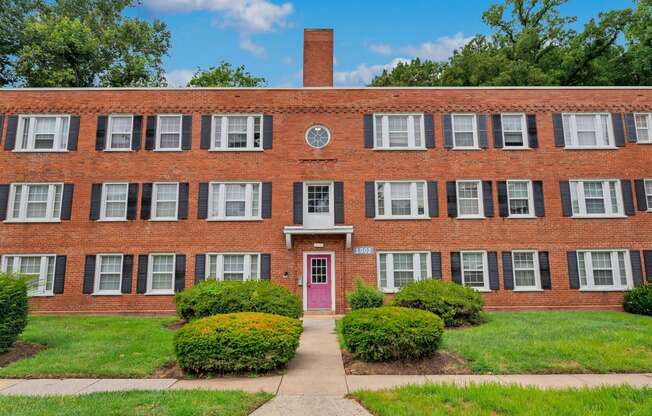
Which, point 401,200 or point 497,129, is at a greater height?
point 497,129

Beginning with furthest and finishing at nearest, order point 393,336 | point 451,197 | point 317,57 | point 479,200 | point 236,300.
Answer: point 317,57 → point 479,200 → point 451,197 → point 236,300 → point 393,336

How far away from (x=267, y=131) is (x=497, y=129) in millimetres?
9901

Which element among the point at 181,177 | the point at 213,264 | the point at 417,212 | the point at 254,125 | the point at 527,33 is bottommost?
the point at 213,264

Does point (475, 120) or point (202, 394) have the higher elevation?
point (475, 120)

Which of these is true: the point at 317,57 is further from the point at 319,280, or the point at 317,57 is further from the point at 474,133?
the point at 319,280

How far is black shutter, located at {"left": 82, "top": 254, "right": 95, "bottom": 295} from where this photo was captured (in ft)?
54.5

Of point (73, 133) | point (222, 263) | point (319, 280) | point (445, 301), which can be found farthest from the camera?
point (73, 133)

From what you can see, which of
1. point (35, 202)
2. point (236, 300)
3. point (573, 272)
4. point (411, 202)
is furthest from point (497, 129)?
point (35, 202)

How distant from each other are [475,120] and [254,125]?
377 inches

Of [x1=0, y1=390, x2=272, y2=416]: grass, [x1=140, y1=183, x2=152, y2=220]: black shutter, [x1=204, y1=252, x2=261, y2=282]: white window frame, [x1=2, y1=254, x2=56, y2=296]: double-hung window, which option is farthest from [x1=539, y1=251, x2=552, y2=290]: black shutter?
[x1=2, y1=254, x2=56, y2=296]: double-hung window

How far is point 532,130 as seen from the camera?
58.9ft

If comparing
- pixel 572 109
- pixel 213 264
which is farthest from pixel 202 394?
pixel 572 109

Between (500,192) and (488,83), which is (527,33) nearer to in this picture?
(488,83)

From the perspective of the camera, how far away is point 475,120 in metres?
18.1
